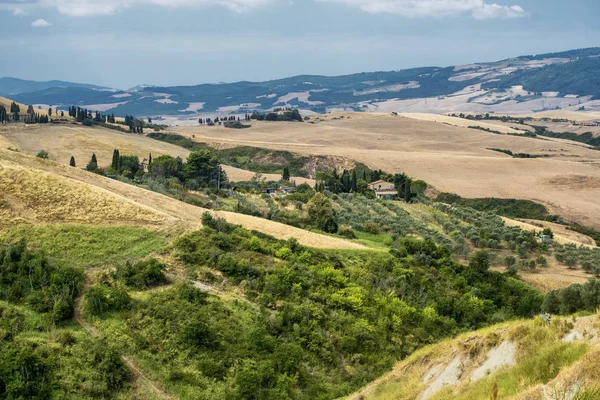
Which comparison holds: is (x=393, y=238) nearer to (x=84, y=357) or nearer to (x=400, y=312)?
(x=400, y=312)

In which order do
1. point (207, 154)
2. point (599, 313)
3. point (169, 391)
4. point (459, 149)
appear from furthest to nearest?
point (459, 149) < point (207, 154) < point (169, 391) < point (599, 313)

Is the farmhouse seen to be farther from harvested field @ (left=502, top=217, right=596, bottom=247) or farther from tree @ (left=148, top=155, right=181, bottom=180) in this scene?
tree @ (left=148, top=155, right=181, bottom=180)

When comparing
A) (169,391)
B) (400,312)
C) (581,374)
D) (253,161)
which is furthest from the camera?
(253,161)

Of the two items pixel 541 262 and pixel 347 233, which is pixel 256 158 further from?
pixel 541 262

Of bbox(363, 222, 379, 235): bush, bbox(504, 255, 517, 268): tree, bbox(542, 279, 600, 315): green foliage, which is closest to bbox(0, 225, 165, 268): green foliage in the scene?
bbox(542, 279, 600, 315): green foliage

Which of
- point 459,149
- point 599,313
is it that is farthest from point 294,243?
point 459,149

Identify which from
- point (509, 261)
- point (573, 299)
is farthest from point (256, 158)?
point (573, 299)

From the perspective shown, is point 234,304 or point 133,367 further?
point 234,304
